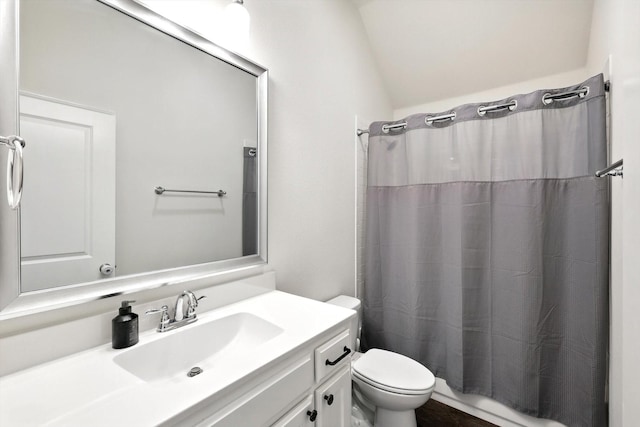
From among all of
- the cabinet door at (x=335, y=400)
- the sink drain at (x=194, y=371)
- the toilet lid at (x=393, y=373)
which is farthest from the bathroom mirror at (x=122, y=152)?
the toilet lid at (x=393, y=373)

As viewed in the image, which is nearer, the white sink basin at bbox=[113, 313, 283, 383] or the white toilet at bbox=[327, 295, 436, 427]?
the white sink basin at bbox=[113, 313, 283, 383]

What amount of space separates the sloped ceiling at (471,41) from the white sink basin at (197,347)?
217 cm

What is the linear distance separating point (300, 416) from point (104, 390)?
1.77ft

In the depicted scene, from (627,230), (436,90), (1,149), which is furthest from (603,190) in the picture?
(1,149)

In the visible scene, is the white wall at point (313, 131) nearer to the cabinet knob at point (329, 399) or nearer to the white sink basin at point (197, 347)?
the white sink basin at point (197, 347)

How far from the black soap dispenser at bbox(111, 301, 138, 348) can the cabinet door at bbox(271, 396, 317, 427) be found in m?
0.49

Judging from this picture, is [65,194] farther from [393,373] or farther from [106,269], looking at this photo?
[393,373]

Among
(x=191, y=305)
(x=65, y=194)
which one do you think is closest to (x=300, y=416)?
(x=191, y=305)

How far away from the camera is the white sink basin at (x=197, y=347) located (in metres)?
0.83

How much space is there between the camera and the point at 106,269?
0.90 metres

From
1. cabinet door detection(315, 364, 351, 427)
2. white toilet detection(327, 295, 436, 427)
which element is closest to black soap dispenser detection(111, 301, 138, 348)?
cabinet door detection(315, 364, 351, 427)

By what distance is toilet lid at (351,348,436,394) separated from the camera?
4.58 feet

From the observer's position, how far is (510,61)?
197 centimetres

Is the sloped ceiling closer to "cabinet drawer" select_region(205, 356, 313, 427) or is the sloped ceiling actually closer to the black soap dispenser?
"cabinet drawer" select_region(205, 356, 313, 427)
